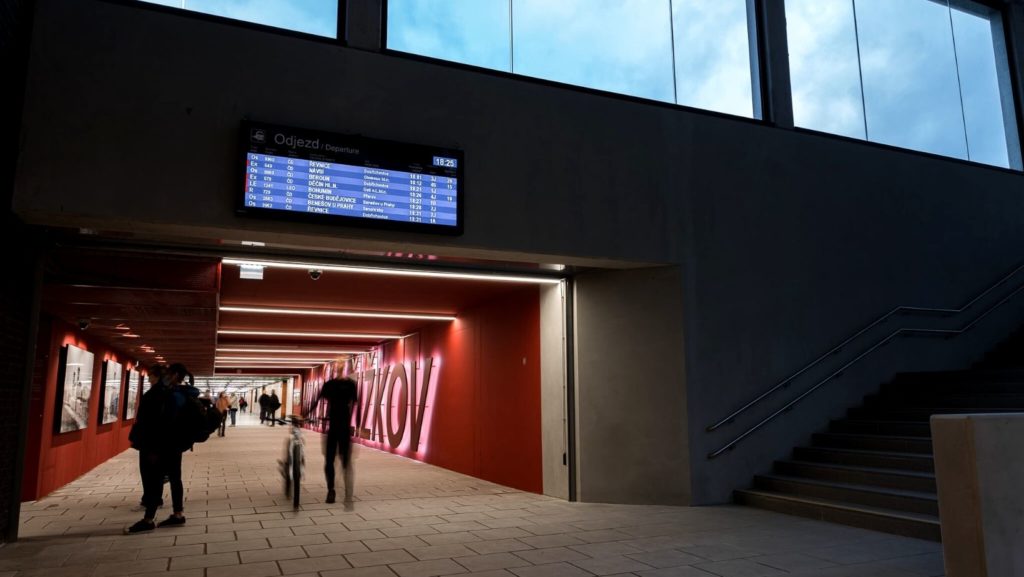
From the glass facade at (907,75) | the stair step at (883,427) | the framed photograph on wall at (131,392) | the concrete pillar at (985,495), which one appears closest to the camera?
the concrete pillar at (985,495)

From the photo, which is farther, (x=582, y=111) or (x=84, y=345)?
(x=84, y=345)

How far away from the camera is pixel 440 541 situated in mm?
5125

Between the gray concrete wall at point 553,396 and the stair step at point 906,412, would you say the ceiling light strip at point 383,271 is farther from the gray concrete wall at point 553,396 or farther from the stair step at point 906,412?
the stair step at point 906,412

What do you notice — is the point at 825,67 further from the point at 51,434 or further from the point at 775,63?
the point at 51,434

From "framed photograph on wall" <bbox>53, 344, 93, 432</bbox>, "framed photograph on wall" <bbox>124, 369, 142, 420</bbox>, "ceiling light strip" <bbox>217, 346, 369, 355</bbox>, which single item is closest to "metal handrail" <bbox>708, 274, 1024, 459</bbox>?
"framed photograph on wall" <bbox>53, 344, 93, 432</bbox>

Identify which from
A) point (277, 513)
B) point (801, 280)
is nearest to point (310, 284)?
point (277, 513)

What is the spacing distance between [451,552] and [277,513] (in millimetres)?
2449

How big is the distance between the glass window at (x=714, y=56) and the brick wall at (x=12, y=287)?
5.87 m

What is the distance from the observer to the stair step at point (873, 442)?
20.4 ft

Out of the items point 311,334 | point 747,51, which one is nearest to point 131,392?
point 311,334

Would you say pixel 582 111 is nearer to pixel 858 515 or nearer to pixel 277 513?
pixel 858 515

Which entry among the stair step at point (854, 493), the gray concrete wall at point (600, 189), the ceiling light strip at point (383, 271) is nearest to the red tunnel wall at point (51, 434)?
the ceiling light strip at point (383, 271)

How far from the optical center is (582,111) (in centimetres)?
666

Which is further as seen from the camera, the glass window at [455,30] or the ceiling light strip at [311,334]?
the ceiling light strip at [311,334]
